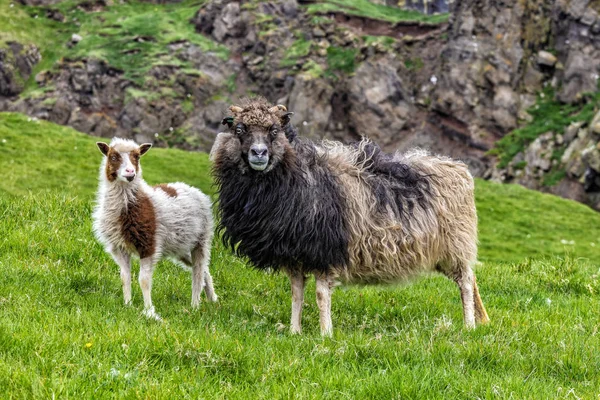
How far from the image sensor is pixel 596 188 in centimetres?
4334

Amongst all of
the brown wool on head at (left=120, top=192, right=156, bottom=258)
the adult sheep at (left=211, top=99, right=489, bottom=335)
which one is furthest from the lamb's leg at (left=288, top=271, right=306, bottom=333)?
the brown wool on head at (left=120, top=192, right=156, bottom=258)

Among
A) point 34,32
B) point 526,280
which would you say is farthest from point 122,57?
point 526,280

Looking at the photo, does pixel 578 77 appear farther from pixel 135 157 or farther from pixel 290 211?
pixel 135 157

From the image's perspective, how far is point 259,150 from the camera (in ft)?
23.5

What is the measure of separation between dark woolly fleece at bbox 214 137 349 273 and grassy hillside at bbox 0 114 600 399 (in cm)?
89

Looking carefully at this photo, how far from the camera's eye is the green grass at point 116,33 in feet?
206

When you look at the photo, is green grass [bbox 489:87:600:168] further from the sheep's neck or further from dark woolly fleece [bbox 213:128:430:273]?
the sheep's neck

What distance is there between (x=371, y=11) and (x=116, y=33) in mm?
28640

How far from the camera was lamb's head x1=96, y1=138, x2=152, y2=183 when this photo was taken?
26.1 ft

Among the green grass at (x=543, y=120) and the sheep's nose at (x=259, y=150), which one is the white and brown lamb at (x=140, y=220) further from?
the green grass at (x=543, y=120)

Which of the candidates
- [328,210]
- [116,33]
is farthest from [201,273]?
[116,33]

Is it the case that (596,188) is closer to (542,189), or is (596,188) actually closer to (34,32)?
(542,189)

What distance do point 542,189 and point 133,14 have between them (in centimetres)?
5393

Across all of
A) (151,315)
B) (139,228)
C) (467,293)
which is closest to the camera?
(151,315)
